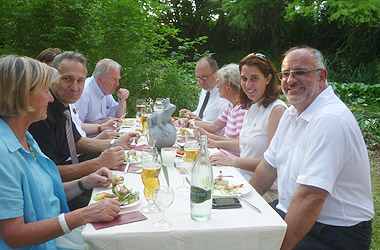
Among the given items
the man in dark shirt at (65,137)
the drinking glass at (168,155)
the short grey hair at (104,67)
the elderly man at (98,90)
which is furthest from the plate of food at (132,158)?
the short grey hair at (104,67)

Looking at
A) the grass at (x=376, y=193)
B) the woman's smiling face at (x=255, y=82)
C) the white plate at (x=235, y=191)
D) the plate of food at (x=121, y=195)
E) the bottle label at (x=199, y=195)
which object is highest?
the woman's smiling face at (x=255, y=82)

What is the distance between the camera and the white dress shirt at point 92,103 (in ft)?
12.8

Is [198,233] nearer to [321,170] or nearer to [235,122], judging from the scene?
[321,170]

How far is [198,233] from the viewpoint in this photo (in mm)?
1253

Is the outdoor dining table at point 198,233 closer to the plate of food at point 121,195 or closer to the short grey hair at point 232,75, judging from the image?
the plate of food at point 121,195

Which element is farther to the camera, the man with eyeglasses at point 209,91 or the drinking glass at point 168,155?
the man with eyeglasses at point 209,91

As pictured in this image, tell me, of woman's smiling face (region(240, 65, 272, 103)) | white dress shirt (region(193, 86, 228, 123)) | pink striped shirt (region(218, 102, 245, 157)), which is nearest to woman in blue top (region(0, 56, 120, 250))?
woman's smiling face (region(240, 65, 272, 103))

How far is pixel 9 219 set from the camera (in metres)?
1.23

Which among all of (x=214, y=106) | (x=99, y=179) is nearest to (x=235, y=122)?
(x=214, y=106)

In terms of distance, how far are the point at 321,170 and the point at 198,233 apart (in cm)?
71

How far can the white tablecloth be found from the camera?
122 cm

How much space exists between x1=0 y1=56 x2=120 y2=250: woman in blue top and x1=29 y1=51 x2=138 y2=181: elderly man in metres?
0.53

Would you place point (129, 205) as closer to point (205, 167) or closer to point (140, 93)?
point (205, 167)

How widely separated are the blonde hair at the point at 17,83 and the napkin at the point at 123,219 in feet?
2.12
